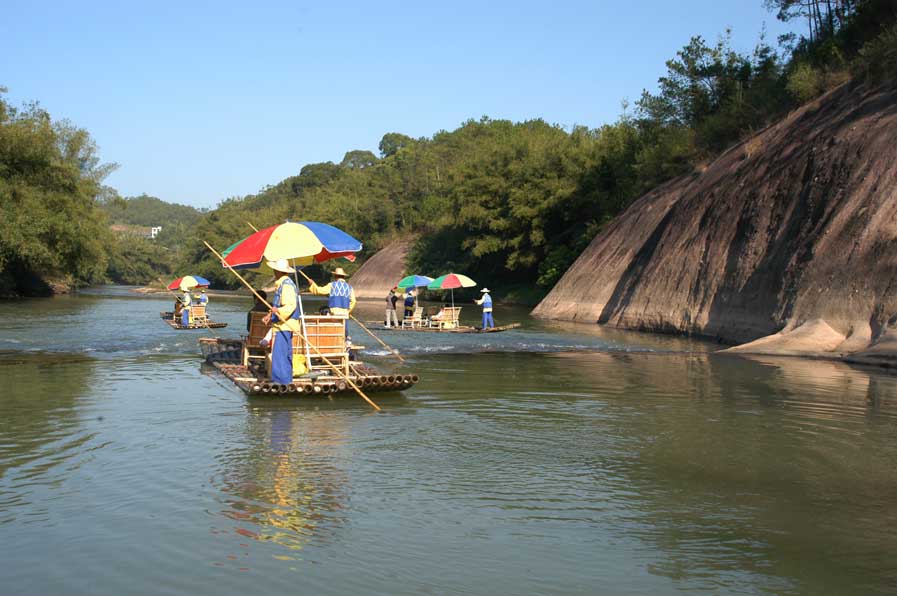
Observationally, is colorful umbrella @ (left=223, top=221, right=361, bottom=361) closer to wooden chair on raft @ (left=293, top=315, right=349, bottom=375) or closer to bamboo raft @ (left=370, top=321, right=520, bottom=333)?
wooden chair on raft @ (left=293, top=315, right=349, bottom=375)

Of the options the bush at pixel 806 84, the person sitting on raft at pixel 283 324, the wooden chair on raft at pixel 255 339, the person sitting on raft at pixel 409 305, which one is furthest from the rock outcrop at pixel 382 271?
the person sitting on raft at pixel 283 324

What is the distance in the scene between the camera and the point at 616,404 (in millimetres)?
14141

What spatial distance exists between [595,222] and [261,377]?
42.9 meters

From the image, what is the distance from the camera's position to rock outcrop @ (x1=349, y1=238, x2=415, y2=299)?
8155cm

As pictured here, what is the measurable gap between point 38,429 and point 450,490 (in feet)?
19.8

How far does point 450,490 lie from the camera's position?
8.49 metres

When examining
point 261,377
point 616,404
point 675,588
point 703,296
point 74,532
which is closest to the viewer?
point 675,588

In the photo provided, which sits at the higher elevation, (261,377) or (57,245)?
(57,245)

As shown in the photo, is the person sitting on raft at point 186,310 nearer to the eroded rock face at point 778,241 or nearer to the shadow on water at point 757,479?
the eroded rock face at point 778,241

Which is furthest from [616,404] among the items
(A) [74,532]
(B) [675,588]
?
(A) [74,532]

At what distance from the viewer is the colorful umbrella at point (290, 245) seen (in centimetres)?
1498

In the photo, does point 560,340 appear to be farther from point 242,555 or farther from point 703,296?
point 242,555

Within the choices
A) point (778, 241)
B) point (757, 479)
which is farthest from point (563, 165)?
point (757, 479)

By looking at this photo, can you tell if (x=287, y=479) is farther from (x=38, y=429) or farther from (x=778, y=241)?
(x=778, y=241)
